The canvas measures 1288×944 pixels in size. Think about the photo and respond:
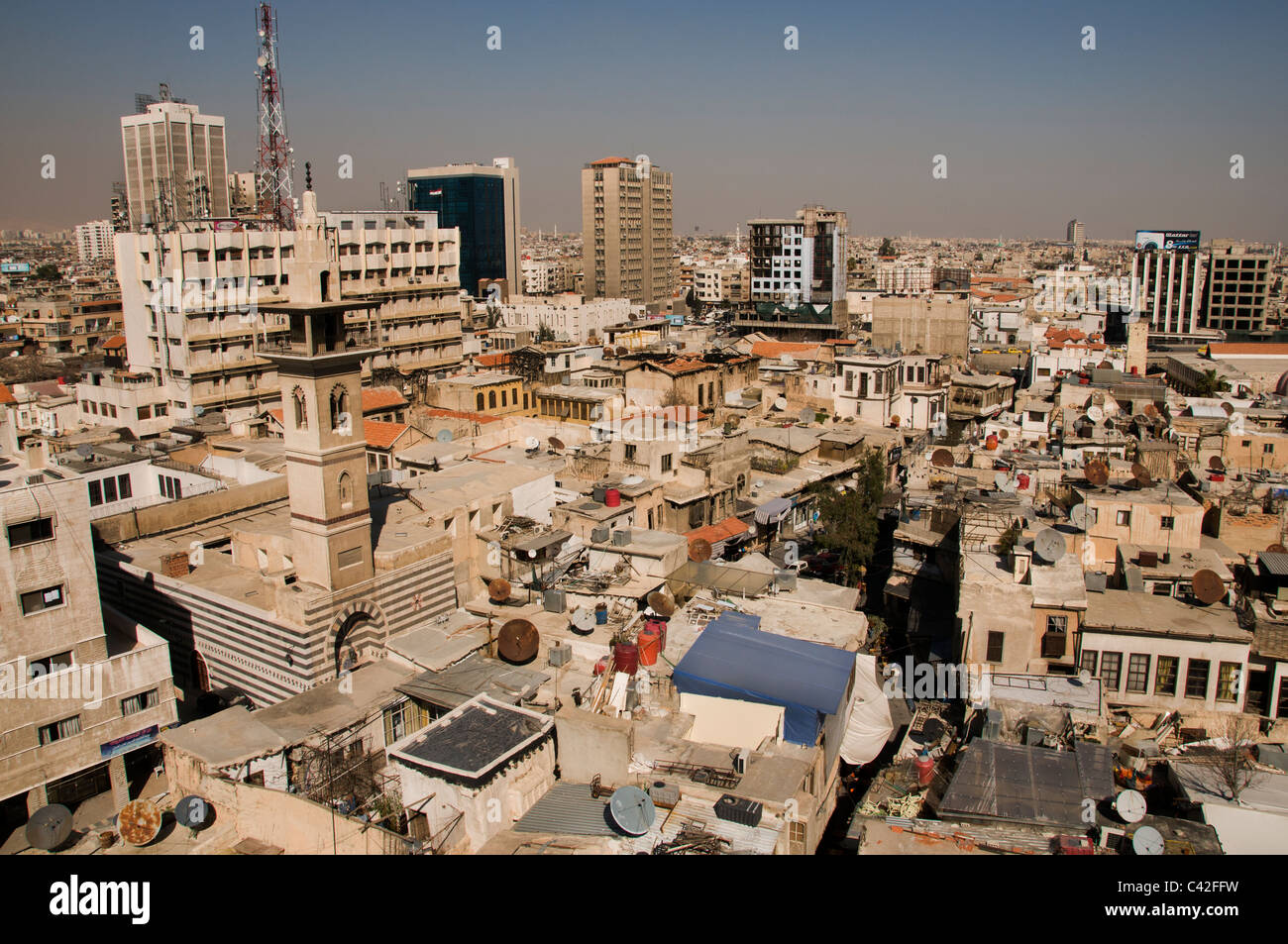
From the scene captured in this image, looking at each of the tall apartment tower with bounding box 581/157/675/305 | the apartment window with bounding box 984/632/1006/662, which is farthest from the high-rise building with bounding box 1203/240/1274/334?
the apartment window with bounding box 984/632/1006/662

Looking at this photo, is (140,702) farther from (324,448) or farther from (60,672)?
(324,448)

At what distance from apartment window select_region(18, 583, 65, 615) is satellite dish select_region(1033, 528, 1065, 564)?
14885 millimetres

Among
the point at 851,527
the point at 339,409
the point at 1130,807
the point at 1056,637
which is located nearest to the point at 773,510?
the point at 851,527

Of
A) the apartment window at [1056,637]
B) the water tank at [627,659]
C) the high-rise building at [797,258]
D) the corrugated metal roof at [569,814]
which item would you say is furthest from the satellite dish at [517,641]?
the high-rise building at [797,258]

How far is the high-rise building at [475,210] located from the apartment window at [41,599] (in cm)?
9796

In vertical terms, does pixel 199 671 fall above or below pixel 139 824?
below

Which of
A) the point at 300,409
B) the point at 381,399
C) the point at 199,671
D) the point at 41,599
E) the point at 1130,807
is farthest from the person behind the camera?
the point at 381,399

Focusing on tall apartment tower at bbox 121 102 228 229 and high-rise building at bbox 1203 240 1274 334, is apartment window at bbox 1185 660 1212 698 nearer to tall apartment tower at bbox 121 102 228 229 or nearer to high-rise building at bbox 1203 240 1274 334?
high-rise building at bbox 1203 240 1274 334

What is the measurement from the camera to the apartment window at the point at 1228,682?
13.7m

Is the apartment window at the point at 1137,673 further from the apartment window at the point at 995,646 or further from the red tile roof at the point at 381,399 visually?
the red tile roof at the point at 381,399

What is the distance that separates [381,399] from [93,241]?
14724 cm

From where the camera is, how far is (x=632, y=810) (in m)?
9.92

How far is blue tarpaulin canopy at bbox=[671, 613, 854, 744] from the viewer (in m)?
12.2
